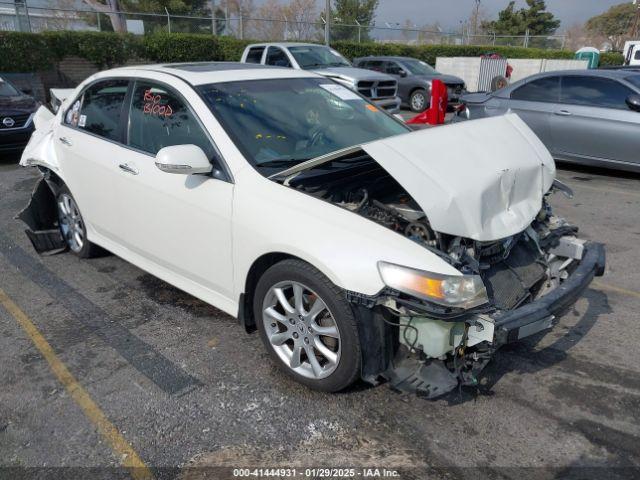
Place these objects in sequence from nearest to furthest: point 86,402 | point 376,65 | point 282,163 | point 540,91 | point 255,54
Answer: point 86,402, point 282,163, point 540,91, point 255,54, point 376,65

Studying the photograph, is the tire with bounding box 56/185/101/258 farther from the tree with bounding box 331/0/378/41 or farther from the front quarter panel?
the tree with bounding box 331/0/378/41

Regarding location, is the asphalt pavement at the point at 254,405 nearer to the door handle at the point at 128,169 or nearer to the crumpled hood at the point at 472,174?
the door handle at the point at 128,169

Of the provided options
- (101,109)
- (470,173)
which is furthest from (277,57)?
(470,173)

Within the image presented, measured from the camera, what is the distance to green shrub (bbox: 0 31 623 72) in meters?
16.6

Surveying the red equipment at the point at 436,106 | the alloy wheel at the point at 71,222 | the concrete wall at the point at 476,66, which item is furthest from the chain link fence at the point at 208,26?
the alloy wheel at the point at 71,222

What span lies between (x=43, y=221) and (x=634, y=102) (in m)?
7.53

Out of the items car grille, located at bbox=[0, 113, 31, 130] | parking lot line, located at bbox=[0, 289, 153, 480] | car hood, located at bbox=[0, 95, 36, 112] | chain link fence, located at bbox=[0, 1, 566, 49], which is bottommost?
parking lot line, located at bbox=[0, 289, 153, 480]

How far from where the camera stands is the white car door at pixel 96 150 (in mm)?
4137

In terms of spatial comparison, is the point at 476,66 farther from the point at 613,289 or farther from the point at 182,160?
the point at 182,160

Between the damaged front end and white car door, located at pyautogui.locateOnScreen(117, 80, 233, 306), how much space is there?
53 centimetres

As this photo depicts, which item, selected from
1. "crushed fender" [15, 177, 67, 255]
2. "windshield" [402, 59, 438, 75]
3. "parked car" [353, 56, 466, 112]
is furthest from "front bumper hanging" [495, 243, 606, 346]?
"windshield" [402, 59, 438, 75]

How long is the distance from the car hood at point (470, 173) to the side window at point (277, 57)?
1068 cm

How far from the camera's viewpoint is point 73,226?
505 centimetres

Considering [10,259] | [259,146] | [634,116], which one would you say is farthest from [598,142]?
[10,259]
